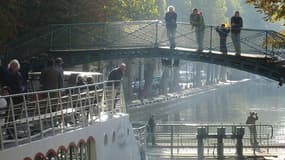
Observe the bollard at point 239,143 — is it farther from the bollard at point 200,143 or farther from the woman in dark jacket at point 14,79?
the woman in dark jacket at point 14,79

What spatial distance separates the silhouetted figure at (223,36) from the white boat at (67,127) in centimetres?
1251

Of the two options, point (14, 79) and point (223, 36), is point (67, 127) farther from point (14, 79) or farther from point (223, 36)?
point (223, 36)

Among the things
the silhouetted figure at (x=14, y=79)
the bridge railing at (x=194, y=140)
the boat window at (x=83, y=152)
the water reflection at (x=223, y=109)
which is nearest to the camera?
the silhouetted figure at (x=14, y=79)

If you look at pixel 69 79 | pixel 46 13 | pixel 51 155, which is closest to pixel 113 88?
pixel 69 79

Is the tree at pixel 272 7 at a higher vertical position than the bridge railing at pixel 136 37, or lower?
higher

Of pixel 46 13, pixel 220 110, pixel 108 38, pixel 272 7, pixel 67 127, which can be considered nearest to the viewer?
pixel 67 127

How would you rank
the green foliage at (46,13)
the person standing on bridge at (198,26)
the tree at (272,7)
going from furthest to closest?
the person standing on bridge at (198,26)
the green foliage at (46,13)
the tree at (272,7)

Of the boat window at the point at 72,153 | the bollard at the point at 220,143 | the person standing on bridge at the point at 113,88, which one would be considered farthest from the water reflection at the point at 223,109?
the boat window at the point at 72,153

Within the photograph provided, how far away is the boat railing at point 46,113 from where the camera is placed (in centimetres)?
1510

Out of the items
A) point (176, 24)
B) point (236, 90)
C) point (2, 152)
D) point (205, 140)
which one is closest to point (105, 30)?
point (176, 24)

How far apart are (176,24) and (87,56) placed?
627cm

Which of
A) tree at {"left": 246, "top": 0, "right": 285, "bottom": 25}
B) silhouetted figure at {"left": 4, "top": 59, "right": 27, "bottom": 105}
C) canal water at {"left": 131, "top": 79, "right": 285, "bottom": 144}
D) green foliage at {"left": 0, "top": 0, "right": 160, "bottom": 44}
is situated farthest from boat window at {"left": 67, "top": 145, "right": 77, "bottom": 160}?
canal water at {"left": 131, "top": 79, "right": 285, "bottom": 144}

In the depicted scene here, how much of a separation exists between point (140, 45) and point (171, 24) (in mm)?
3018

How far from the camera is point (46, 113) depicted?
1692 centimetres
